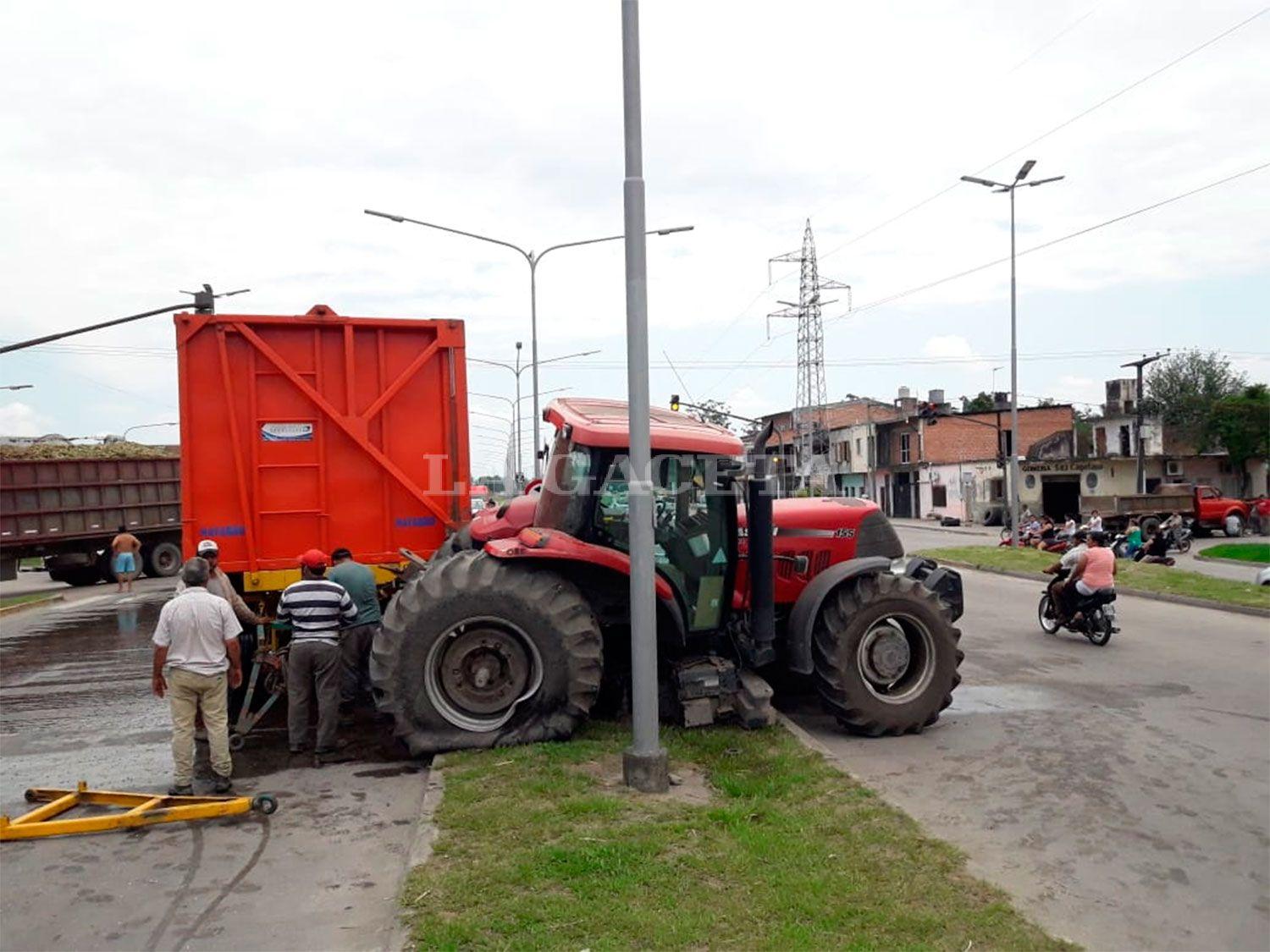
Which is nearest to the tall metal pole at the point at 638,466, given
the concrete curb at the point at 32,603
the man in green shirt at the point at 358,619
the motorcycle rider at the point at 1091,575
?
the man in green shirt at the point at 358,619

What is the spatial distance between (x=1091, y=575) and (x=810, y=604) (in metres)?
6.47

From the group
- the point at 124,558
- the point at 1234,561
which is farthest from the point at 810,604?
the point at 1234,561

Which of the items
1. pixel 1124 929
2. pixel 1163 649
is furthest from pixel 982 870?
pixel 1163 649

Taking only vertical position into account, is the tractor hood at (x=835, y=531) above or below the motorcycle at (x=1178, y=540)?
above

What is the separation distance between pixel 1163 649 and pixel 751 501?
7.32 meters

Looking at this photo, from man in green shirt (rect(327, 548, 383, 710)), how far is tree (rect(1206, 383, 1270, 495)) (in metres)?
48.1

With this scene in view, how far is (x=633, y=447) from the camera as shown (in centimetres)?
637

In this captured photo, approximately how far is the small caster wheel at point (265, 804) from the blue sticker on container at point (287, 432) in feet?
11.7

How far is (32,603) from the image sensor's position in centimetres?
2180

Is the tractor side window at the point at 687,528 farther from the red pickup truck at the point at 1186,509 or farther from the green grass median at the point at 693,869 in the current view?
the red pickup truck at the point at 1186,509

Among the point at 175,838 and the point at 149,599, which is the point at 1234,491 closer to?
the point at 149,599

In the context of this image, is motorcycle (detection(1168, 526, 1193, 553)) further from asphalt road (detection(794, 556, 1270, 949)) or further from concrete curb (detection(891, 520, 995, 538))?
asphalt road (detection(794, 556, 1270, 949))

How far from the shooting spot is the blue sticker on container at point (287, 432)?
8781mm

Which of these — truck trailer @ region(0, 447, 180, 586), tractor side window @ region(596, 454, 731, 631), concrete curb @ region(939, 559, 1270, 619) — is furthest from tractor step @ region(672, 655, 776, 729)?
truck trailer @ region(0, 447, 180, 586)
